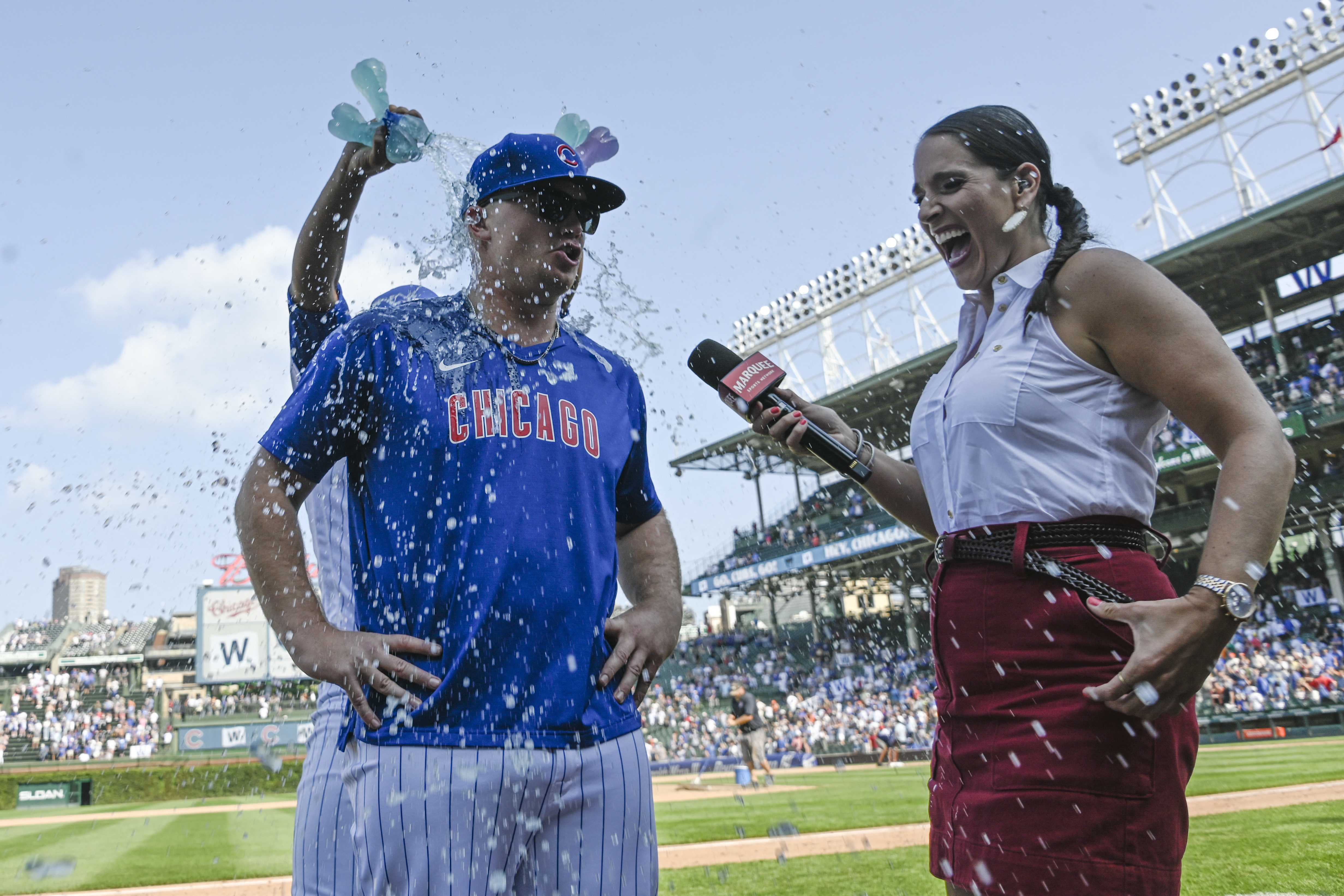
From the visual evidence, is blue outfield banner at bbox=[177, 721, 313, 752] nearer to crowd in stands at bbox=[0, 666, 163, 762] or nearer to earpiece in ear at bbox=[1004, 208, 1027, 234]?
crowd in stands at bbox=[0, 666, 163, 762]

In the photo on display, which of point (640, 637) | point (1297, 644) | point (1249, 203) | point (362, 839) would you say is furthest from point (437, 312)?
point (1249, 203)

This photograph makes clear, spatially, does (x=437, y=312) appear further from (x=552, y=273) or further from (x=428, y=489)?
(x=428, y=489)

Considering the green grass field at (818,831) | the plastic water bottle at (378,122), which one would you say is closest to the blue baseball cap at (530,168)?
the plastic water bottle at (378,122)

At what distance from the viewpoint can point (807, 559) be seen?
104 feet

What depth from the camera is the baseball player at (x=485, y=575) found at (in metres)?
1.69

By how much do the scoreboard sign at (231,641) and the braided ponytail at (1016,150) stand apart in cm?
2996

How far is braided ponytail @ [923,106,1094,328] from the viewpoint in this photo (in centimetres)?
207

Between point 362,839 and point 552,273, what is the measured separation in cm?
121

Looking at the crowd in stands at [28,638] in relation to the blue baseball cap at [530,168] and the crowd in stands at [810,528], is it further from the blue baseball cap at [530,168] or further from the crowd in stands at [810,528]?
the blue baseball cap at [530,168]

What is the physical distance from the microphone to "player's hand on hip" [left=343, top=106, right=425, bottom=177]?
1.07 m

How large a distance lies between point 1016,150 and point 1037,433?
2.15ft

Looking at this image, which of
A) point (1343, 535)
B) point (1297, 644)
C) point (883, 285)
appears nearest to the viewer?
point (1297, 644)

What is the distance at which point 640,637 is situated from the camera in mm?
2016

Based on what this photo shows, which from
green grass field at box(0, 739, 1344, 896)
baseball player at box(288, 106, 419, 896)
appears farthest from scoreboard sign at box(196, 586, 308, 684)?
baseball player at box(288, 106, 419, 896)
